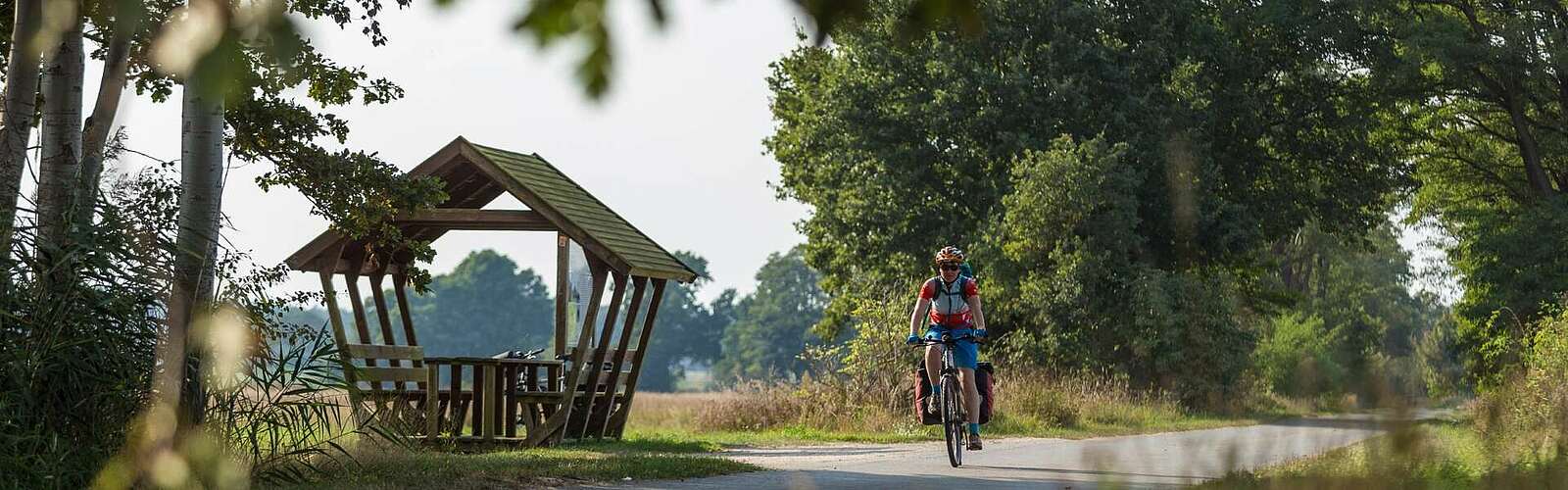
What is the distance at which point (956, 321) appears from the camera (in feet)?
41.7

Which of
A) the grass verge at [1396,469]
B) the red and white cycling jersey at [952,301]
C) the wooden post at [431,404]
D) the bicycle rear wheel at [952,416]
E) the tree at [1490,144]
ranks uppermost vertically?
the tree at [1490,144]

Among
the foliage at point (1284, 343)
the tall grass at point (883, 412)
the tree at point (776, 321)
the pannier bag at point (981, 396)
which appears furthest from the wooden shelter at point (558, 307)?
the tree at point (776, 321)

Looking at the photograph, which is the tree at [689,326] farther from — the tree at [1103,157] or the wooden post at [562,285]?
the wooden post at [562,285]

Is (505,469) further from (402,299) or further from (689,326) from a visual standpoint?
(689,326)

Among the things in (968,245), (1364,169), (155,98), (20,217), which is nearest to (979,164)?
(968,245)

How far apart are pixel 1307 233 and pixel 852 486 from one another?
46387 mm

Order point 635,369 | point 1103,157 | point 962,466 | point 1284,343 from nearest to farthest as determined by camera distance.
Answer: point 962,466 → point 635,369 → point 1103,157 → point 1284,343

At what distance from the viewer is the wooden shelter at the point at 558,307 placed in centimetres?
1611

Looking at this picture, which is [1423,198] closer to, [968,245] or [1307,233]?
[968,245]

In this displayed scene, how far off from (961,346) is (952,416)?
0.55m

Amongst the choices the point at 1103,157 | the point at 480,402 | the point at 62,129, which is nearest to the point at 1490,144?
the point at 1103,157

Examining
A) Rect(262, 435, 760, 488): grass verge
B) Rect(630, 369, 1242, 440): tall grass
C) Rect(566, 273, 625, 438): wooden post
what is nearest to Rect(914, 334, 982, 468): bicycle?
Rect(262, 435, 760, 488): grass verge

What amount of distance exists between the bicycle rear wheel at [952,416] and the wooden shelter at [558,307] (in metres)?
4.51

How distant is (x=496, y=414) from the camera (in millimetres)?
16281
